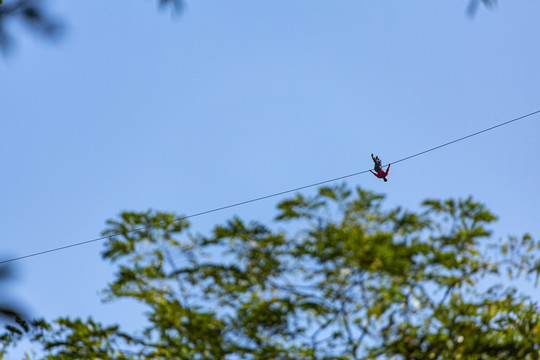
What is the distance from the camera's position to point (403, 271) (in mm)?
8609

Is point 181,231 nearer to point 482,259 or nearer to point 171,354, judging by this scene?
point 171,354

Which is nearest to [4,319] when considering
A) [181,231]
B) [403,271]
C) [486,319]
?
[403,271]

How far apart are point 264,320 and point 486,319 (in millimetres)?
4238

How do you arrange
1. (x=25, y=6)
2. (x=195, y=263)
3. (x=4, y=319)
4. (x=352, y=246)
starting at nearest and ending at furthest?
(x=4, y=319), (x=25, y=6), (x=352, y=246), (x=195, y=263)

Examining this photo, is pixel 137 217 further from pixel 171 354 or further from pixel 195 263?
pixel 171 354

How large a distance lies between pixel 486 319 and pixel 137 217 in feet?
23.7

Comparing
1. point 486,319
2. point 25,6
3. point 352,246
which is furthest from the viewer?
point 486,319

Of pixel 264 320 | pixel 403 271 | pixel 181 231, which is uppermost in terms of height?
pixel 181 231

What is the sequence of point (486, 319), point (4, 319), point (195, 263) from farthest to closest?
point (195, 263) < point (486, 319) < point (4, 319)

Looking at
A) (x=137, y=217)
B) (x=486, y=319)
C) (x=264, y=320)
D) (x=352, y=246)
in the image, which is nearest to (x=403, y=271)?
(x=352, y=246)

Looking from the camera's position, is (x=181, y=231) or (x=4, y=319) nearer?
(x=4, y=319)

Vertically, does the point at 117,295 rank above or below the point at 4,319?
above

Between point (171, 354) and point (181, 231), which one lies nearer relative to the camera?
A: point (171, 354)

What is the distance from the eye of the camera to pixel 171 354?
8828 mm
